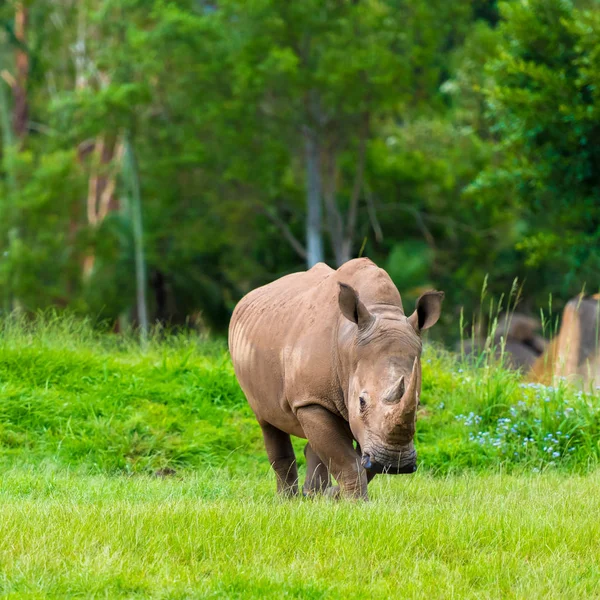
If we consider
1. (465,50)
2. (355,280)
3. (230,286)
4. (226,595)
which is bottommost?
(230,286)

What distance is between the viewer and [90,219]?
32094mm

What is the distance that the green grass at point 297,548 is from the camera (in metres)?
4.61

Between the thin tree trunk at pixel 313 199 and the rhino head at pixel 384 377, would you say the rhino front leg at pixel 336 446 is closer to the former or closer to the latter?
the rhino head at pixel 384 377

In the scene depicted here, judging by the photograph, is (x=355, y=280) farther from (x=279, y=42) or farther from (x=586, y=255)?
(x=279, y=42)

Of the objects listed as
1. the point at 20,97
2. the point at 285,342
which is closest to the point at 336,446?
the point at 285,342

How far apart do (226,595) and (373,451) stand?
56.0 inches

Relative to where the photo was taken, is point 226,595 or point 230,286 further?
point 230,286

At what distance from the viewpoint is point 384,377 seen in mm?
5789

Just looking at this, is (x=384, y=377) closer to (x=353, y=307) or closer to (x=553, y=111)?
(x=353, y=307)

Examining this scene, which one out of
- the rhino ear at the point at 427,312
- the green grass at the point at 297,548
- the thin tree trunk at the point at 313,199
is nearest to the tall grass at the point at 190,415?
the green grass at the point at 297,548

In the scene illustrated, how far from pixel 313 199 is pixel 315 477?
1807 cm

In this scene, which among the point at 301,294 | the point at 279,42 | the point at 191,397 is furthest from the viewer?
the point at 279,42

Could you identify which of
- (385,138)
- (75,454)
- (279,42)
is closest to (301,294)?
(75,454)

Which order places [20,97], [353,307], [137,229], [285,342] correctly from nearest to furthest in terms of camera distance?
[353,307] → [285,342] → [137,229] → [20,97]
